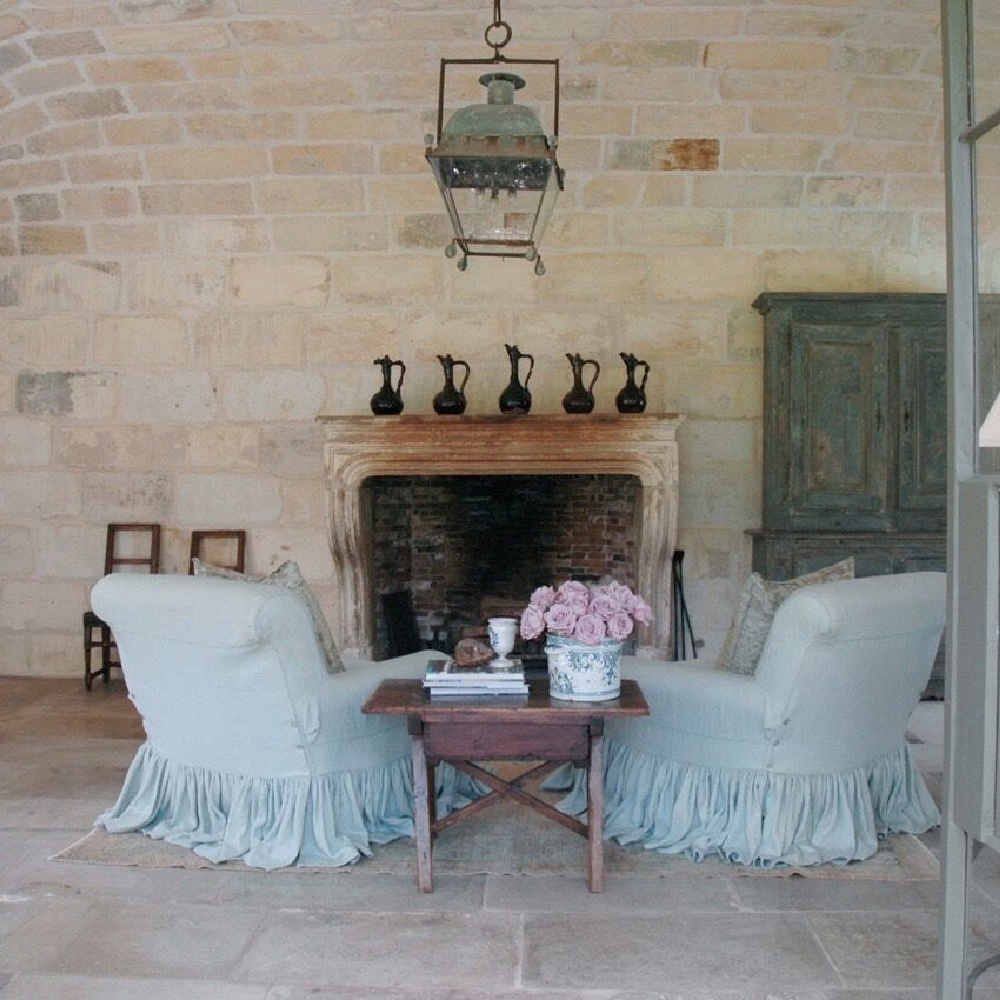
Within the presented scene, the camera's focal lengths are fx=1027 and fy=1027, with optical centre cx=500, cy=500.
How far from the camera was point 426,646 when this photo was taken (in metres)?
6.65

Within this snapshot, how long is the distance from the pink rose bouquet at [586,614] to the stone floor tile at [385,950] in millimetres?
825

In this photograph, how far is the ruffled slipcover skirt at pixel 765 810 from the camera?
328cm

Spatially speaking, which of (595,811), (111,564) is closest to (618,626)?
(595,811)

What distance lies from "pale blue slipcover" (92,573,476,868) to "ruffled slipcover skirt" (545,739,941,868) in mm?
816

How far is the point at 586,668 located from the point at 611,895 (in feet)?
2.18

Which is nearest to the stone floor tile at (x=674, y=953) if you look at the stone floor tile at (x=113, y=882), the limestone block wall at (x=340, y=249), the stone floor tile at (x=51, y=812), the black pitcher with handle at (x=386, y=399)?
the stone floor tile at (x=113, y=882)

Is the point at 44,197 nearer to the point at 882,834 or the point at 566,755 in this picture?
the point at 566,755

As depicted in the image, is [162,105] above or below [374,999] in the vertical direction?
above

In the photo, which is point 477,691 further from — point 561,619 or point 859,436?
point 859,436

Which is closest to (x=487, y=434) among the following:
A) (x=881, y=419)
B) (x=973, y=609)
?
(x=881, y=419)

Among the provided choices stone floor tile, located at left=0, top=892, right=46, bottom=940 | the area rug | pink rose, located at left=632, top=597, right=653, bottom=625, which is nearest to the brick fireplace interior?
the area rug

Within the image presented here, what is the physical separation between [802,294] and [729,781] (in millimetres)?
3139

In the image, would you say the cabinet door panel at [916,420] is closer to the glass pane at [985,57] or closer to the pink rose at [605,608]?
the pink rose at [605,608]

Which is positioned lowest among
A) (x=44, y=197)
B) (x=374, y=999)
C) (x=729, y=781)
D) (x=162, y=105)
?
(x=374, y=999)
